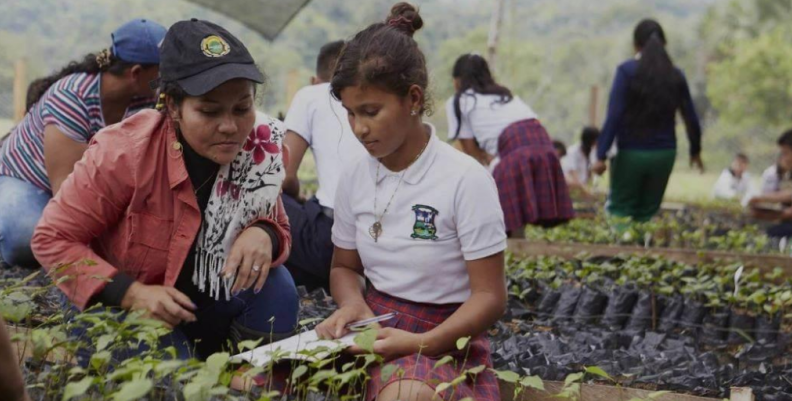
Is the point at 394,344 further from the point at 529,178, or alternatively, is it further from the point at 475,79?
the point at 475,79

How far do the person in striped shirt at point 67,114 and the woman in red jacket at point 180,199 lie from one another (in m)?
1.52

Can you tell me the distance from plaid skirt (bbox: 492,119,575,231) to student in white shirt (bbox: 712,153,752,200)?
982 centimetres

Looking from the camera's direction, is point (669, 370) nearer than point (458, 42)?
Yes

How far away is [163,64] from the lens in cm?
262

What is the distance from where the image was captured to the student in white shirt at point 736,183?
52.1 ft

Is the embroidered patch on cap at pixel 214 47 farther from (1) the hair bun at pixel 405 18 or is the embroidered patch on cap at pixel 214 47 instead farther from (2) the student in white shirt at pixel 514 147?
(2) the student in white shirt at pixel 514 147

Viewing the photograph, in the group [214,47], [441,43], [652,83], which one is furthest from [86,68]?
[441,43]

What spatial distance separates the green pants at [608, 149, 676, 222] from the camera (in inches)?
292

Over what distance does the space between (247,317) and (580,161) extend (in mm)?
10544

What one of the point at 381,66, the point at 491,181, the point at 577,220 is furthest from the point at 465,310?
the point at 577,220

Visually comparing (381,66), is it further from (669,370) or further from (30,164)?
(30,164)

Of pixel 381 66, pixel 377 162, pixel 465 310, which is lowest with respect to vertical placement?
pixel 465 310

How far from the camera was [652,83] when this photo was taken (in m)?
7.21

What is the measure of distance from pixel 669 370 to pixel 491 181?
1189mm
